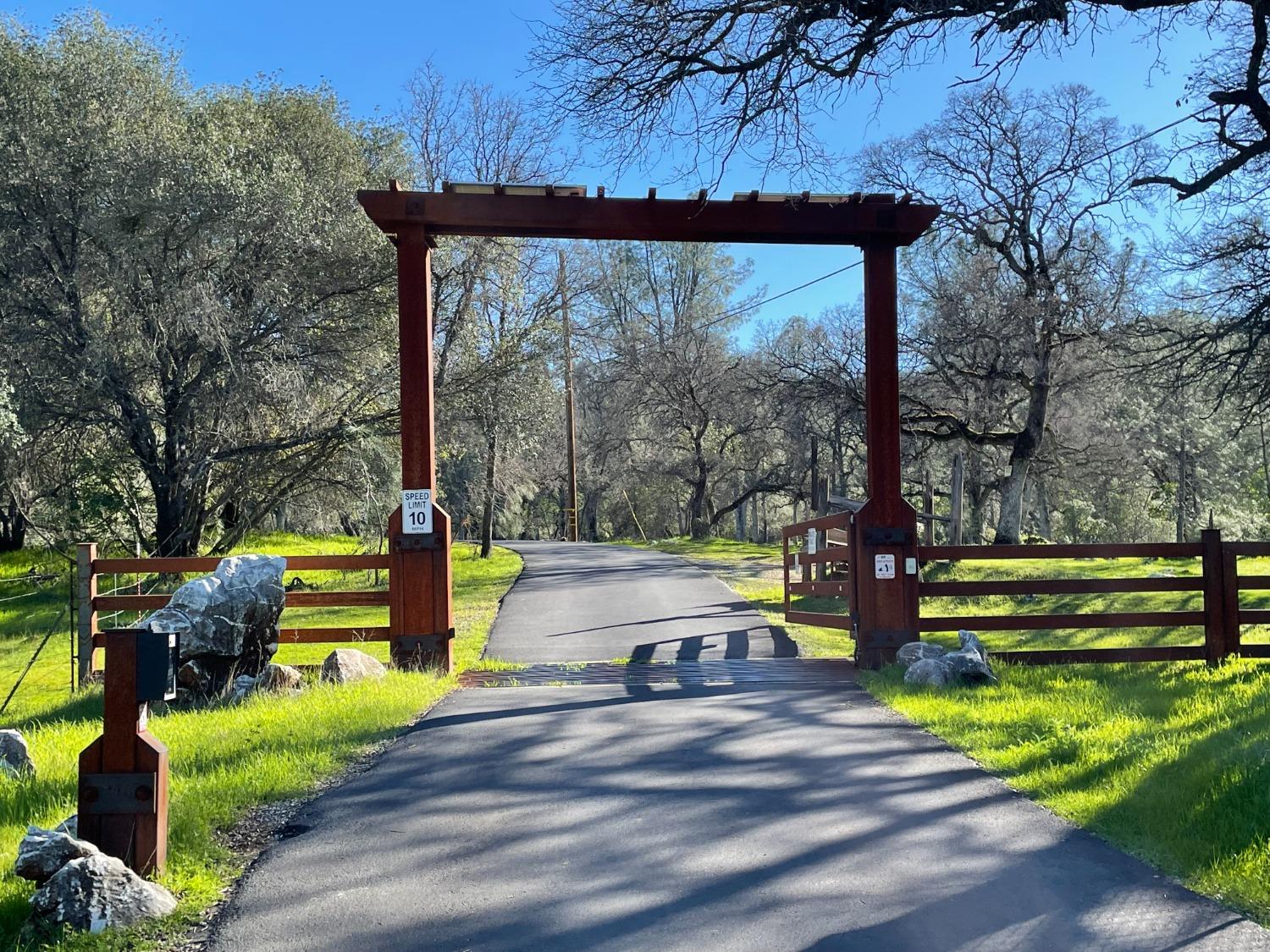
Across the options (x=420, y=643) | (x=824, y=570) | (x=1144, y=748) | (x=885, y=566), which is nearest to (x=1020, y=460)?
(x=824, y=570)

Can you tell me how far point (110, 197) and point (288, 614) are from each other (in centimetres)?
815

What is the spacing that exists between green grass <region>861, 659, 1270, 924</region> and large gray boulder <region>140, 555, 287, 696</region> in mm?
5502

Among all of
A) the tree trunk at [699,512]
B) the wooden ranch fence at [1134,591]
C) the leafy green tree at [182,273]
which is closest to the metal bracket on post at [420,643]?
the wooden ranch fence at [1134,591]

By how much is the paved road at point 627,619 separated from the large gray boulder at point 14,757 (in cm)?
570

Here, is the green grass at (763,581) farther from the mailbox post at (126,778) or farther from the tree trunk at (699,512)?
the mailbox post at (126,778)

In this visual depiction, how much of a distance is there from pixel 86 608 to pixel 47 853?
22.7ft

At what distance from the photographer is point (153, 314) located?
55.3ft

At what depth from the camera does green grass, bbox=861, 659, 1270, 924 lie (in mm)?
4387

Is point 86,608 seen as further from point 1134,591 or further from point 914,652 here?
point 1134,591

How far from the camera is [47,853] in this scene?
12.5ft

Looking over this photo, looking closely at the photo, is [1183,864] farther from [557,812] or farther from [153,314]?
[153,314]

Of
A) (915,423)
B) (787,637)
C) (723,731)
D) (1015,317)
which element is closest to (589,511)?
(915,423)

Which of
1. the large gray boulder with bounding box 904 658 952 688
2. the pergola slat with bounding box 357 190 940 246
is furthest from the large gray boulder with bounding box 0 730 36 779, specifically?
the large gray boulder with bounding box 904 658 952 688

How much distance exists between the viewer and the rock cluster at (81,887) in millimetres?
3639
